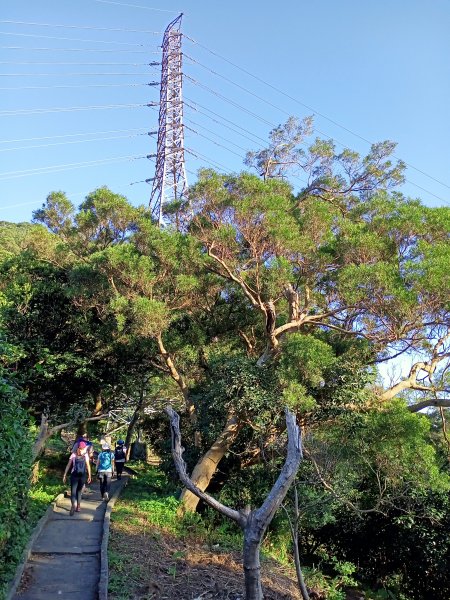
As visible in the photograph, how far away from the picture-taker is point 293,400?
376 inches

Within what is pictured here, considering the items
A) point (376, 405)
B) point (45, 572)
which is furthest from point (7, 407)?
point (376, 405)

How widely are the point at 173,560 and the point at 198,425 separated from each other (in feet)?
12.6

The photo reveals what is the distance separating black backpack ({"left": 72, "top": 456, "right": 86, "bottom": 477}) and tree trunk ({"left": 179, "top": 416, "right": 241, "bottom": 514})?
8.97ft

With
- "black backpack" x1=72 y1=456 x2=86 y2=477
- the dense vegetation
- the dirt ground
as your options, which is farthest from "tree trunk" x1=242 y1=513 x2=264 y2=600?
"black backpack" x1=72 y1=456 x2=86 y2=477

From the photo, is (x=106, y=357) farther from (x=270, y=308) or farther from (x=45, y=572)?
(x=45, y=572)

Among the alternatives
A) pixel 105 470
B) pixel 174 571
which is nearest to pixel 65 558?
pixel 174 571

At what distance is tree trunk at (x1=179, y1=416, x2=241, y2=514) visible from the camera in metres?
11.5

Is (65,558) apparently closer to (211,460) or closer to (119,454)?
(211,460)

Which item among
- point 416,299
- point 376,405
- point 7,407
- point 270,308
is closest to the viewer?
point 7,407

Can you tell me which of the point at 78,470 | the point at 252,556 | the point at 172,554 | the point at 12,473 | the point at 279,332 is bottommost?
the point at 172,554

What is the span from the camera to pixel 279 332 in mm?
11625

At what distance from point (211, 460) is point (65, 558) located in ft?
15.0

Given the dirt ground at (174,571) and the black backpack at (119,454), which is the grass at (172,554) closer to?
the dirt ground at (174,571)

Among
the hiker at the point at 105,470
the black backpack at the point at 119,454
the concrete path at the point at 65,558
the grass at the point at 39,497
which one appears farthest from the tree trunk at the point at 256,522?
the black backpack at the point at 119,454
